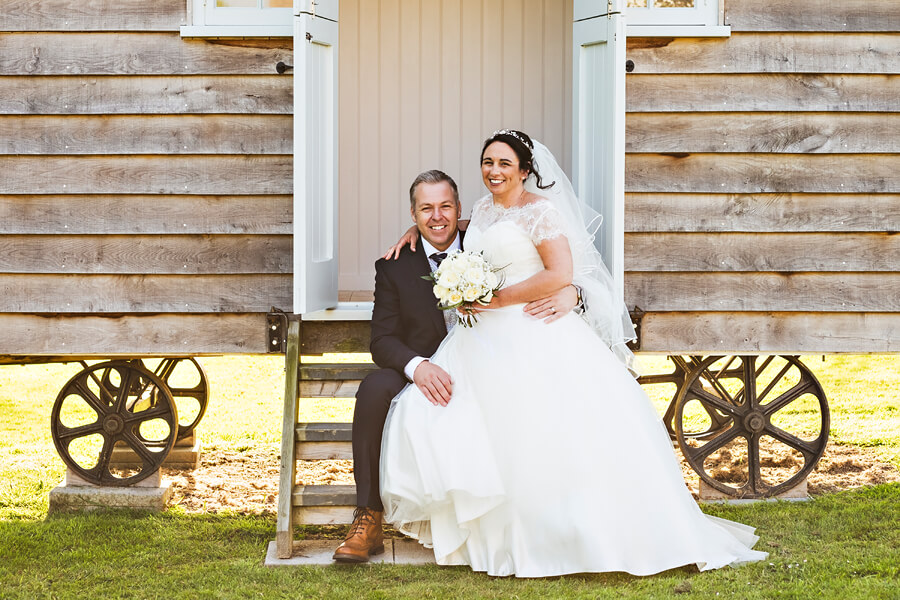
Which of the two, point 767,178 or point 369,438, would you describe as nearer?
point 369,438

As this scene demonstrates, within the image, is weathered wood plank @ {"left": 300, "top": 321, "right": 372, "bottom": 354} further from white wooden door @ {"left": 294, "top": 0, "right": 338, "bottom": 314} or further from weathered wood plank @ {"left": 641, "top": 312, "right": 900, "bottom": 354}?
weathered wood plank @ {"left": 641, "top": 312, "right": 900, "bottom": 354}

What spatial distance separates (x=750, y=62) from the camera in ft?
14.3

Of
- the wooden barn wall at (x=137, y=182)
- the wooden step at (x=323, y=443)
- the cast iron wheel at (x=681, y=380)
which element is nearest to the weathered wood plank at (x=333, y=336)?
the wooden barn wall at (x=137, y=182)

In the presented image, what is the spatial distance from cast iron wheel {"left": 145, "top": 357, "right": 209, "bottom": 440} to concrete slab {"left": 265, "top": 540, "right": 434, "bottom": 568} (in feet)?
4.23

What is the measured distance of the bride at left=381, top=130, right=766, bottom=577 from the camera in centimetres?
336

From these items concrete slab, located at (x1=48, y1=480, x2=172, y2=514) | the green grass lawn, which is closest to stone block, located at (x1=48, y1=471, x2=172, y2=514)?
concrete slab, located at (x1=48, y1=480, x2=172, y2=514)

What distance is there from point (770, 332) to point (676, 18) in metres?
1.53

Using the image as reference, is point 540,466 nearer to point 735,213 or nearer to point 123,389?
point 735,213

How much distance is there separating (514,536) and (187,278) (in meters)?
1.97

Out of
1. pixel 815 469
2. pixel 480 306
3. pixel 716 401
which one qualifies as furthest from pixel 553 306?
pixel 815 469

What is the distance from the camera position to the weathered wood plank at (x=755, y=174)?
437cm

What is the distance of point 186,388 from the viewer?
654 cm

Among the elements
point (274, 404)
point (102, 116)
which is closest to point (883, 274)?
point (102, 116)

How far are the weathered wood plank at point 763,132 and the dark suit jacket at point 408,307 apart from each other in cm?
126
